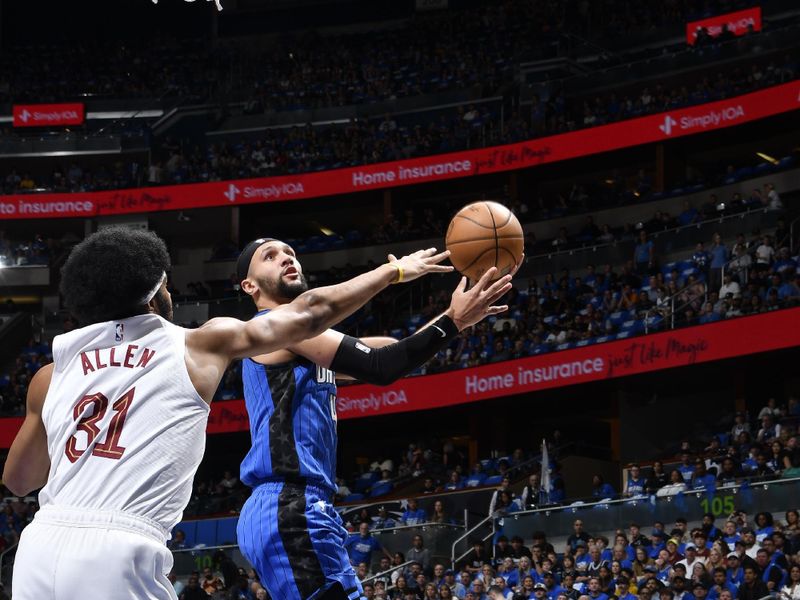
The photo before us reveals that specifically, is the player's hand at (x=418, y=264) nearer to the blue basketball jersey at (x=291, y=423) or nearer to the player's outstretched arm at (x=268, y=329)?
the player's outstretched arm at (x=268, y=329)

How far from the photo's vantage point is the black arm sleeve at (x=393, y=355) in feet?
17.4

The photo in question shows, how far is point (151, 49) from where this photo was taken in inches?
1670

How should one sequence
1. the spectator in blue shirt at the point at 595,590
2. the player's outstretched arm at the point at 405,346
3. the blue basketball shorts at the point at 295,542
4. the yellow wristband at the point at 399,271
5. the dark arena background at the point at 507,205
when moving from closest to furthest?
the yellow wristband at the point at 399,271 < the blue basketball shorts at the point at 295,542 < the player's outstretched arm at the point at 405,346 < the spectator in blue shirt at the point at 595,590 < the dark arena background at the point at 507,205

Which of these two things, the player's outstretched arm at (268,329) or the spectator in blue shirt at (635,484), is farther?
the spectator in blue shirt at (635,484)

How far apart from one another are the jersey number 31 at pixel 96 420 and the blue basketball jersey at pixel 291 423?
1.77 m

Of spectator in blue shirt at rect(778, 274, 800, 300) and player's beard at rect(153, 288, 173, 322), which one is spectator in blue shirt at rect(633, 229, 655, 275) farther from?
player's beard at rect(153, 288, 173, 322)

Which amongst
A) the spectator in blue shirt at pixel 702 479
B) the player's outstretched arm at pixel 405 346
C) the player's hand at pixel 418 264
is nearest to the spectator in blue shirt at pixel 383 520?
the spectator in blue shirt at pixel 702 479

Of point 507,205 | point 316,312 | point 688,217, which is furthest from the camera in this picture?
point 507,205

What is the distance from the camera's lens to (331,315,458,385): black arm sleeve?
5.29 metres

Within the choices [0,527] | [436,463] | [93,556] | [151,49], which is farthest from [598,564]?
[151,49]

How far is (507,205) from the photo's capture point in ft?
99.4

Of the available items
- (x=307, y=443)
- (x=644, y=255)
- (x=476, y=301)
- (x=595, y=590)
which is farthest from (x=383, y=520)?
(x=476, y=301)

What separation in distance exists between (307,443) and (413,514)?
16.1 metres

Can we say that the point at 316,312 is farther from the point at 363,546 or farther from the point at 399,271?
the point at 363,546
